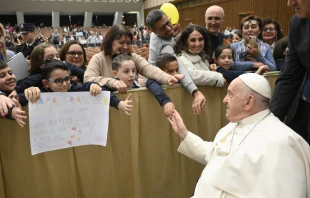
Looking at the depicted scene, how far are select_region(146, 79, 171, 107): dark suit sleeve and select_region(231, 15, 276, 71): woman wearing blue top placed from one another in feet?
3.13

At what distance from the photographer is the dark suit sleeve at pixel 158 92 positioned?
2043 mm

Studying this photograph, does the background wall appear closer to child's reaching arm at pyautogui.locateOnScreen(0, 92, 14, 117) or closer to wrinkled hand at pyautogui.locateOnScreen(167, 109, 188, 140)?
wrinkled hand at pyautogui.locateOnScreen(167, 109, 188, 140)

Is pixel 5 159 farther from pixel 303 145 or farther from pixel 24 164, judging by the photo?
pixel 303 145

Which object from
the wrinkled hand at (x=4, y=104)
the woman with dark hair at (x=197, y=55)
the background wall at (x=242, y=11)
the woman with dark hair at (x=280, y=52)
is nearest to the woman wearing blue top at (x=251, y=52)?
the woman with dark hair at (x=280, y=52)

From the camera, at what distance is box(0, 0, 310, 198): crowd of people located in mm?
1401

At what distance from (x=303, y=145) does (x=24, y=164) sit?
1808mm

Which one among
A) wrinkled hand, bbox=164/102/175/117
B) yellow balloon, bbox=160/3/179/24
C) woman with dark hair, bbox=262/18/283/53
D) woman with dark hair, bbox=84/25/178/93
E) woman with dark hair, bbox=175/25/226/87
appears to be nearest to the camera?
wrinkled hand, bbox=164/102/175/117

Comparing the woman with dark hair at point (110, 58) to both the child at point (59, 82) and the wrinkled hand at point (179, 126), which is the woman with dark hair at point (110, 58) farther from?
the wrinkled hand at point (179, 126)

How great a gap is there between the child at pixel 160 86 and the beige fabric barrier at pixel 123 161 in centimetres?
9

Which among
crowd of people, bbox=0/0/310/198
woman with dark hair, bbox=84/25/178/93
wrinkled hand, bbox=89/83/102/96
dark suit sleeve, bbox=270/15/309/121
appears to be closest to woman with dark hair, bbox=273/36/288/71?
crowd of people, bbox=0/0/310/198

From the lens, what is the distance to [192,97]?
2406 millimetres

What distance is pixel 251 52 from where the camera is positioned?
108 inches

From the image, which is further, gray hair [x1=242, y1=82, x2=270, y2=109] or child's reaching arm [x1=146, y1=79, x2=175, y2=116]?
child's reaching arm [x1=146, y1=79, x2=175, y2=116]

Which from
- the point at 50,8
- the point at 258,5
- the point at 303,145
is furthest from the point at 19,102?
the point at 50,8
